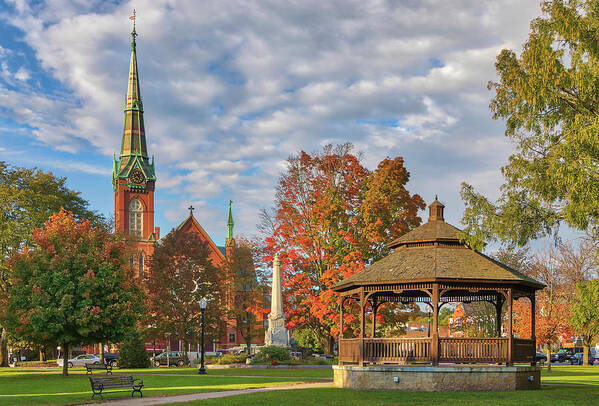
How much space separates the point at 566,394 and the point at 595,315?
302 cm

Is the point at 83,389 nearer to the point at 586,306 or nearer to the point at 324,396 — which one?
the point at 324,396

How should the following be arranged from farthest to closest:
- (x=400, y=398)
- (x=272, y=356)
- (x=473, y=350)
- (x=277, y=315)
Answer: (x=277, y=315) < (x=272, y=356) < (x=473, y=350) < (x=400, y=398)

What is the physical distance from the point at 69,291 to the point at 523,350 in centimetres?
2271

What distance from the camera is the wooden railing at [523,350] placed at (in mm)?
23625

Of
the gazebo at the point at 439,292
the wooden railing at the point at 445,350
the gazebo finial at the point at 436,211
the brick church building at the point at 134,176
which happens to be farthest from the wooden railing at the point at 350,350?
the brick church building at the point at 134,176

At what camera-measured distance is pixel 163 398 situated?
2069 centimetres

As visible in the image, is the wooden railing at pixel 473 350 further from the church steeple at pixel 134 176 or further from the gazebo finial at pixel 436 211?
the church steeple at pixel 134 176

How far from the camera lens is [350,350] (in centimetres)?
2542

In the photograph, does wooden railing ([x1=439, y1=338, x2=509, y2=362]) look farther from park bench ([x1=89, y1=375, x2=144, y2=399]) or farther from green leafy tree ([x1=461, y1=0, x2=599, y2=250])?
park bench ([x1=89, y1=375, x2=144, y2=399])

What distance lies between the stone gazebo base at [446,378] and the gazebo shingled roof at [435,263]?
3.12 meters

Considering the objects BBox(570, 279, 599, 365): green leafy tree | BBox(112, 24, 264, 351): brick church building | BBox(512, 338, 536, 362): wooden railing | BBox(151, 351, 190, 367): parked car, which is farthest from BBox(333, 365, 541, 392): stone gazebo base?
BBox(112, 24, 264, 351): brick church building

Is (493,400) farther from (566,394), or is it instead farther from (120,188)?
(120,188)

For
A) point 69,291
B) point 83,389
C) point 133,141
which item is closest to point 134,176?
point 133,141

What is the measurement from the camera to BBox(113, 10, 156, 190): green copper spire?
107 m
